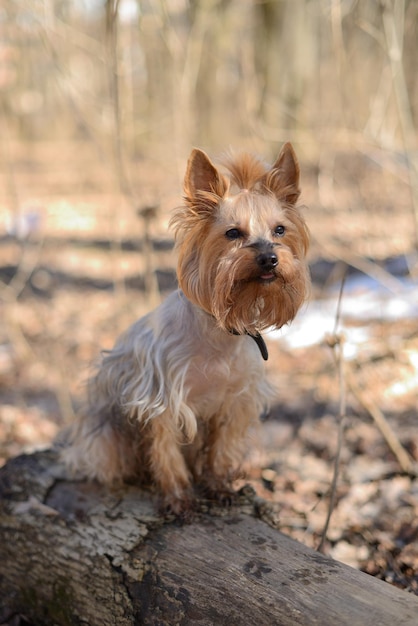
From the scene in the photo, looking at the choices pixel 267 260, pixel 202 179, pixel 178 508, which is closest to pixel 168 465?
pixel 178 508

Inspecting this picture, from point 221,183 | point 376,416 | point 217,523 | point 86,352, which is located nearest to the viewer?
point 221,183

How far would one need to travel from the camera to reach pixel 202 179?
2.70m

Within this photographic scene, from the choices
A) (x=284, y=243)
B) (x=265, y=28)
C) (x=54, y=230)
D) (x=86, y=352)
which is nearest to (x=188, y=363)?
(x=284, y=243)

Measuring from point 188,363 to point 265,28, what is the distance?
12498mm

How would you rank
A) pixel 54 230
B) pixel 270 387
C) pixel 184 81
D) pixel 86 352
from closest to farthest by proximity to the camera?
1. pixel 270 387
2. pixel 184 81
3. pixel 86 352
4. pixel 54 230

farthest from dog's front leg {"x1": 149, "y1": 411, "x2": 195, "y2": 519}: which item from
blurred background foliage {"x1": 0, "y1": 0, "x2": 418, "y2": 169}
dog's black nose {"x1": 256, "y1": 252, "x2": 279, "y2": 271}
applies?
blurred background foliage {"x1": 0, "y1": 0, "x2": 418, "y2": 169}

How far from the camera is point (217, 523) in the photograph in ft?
9.39

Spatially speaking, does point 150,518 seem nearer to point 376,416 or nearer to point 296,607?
point 296,607

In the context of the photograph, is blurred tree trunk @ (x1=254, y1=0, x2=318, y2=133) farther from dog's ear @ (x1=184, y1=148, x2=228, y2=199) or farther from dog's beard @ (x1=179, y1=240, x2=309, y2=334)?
dog's beard @ (x1=179, y1=240, x2=309, y2=334)

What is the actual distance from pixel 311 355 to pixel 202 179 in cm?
418

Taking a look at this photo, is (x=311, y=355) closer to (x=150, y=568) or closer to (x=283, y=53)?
(x=150, y=568)

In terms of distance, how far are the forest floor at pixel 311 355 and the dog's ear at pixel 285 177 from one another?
790 mm

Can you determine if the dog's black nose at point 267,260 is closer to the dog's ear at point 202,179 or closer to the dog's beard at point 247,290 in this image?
the dog's beard at point 247,290

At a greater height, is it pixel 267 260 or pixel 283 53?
pixel 283 53
